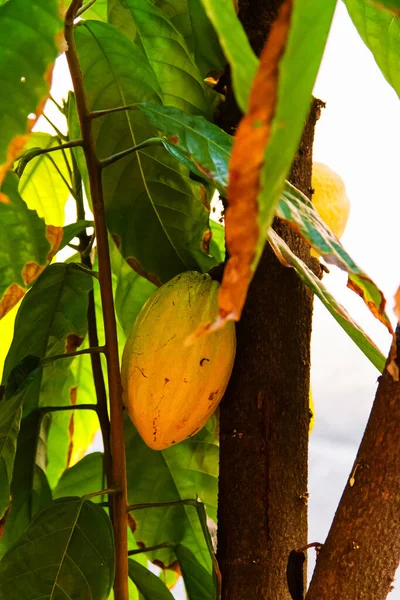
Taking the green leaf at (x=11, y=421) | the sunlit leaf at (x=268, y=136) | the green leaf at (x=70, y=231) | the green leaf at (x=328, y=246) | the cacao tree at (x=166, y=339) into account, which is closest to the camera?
the sunlit leaf at (x=268, y=136)

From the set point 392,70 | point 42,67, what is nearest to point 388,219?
point 392,70

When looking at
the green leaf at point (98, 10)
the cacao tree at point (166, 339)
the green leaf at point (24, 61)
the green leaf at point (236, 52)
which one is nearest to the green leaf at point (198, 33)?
the cacao tree at point (166, 339)

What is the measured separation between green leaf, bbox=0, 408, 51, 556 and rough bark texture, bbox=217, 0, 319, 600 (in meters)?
0.23

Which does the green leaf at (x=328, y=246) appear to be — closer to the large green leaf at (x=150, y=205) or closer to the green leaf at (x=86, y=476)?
the large green leaf at (x=150, y=205)

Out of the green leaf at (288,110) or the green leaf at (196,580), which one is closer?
the green leaf at (288,110)

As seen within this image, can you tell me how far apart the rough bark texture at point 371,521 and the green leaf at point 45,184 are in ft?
1.82

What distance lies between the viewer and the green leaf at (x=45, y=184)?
90 cm

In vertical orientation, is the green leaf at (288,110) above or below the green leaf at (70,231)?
A: below

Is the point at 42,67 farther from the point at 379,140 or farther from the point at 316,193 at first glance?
the point at 379,140

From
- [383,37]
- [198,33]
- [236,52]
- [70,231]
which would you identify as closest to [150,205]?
[70,231]

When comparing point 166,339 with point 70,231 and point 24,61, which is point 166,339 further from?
point 24,61

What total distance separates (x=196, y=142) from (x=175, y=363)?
20 cm

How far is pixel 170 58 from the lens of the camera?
0.74 meters

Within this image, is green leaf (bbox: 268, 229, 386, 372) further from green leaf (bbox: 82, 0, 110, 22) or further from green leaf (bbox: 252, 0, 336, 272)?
green leaf (bbox: 82, 0, 110, 22)
